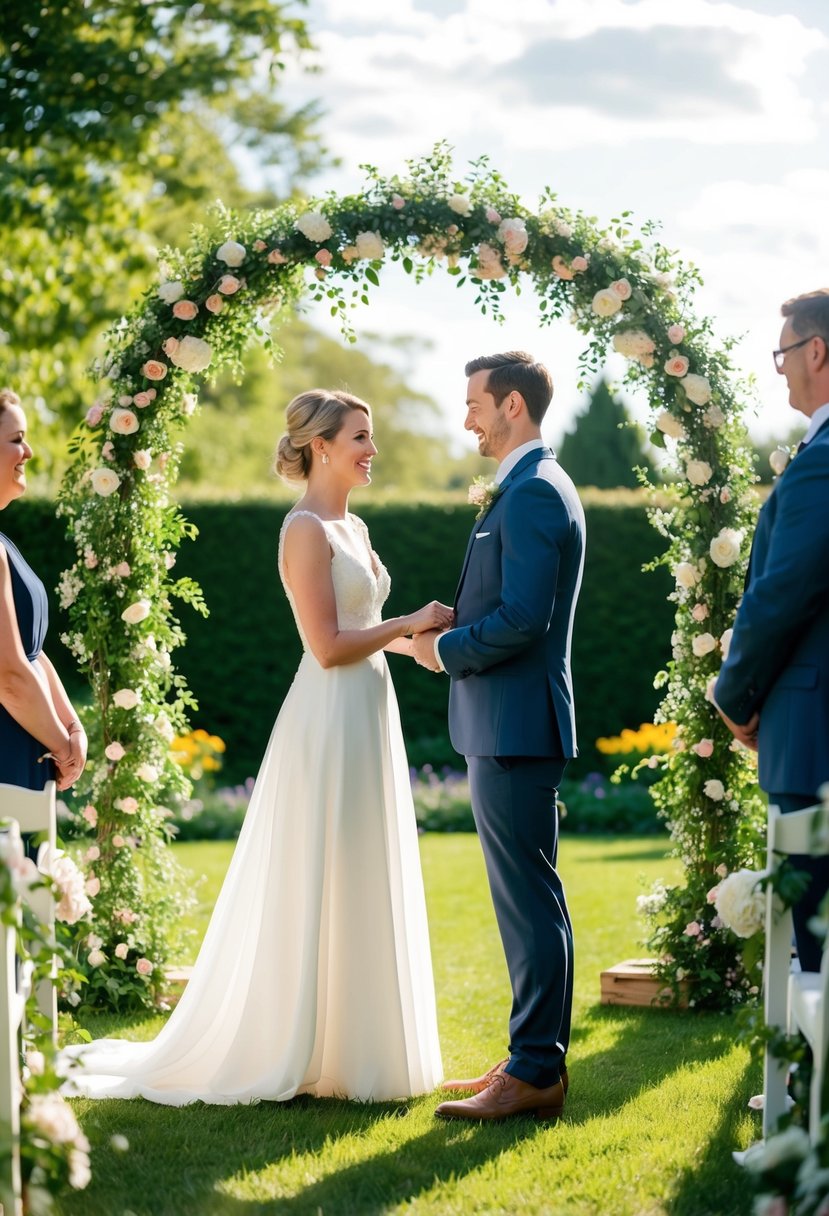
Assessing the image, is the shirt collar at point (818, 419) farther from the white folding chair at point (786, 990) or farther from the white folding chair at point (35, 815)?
the white folding chair at point (35, 815)

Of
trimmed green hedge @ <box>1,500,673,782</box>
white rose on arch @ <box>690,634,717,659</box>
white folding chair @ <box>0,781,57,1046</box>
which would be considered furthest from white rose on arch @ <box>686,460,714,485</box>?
trimmed green hedge @ <box>1,500,673,782</box>

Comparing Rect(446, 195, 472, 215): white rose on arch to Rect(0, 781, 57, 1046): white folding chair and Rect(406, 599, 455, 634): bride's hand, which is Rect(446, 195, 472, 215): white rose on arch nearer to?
Rect(406, 599, 455, 634): bride's hand

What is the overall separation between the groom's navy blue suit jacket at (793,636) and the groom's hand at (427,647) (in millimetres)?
1059

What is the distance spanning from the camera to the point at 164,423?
18.2 feet

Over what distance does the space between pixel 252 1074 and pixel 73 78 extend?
1187cm

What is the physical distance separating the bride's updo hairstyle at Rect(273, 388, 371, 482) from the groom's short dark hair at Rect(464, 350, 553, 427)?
53cm

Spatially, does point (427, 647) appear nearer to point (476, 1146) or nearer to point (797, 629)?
point (797, 629)

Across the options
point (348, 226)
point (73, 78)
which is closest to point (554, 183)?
point (348, 226)

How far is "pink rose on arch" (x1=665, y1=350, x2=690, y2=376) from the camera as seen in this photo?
5.14 meters

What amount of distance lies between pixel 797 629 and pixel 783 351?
748 mm

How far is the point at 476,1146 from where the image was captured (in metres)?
3.77

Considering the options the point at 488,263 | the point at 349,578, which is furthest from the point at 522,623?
the point at 488,263

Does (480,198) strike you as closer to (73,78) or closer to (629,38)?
(629,38)

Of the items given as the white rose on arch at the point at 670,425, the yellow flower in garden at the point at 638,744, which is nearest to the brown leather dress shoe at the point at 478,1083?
the white rose on arch at the point at 670,425
